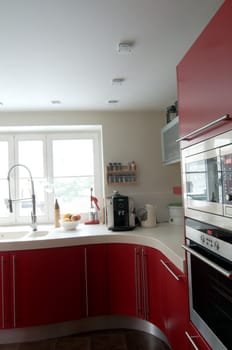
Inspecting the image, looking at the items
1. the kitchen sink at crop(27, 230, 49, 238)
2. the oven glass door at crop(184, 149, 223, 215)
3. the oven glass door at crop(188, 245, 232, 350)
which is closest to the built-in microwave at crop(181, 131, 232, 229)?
the oven glass door at crop(184, 149, 223, 215)

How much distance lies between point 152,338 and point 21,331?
3.58ft

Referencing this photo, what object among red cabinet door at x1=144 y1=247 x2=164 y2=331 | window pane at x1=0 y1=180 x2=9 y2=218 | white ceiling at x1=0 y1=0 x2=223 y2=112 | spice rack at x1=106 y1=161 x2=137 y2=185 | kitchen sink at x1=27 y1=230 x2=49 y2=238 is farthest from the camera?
window pane at x1=0 y1=180 x2=9 y2=218

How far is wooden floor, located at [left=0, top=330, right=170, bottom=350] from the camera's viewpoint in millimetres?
2035

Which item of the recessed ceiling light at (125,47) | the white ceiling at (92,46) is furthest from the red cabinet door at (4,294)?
the recessed ceiling light at (125,47)

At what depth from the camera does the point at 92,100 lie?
256cm

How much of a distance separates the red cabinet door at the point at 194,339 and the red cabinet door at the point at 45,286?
1.16 meters

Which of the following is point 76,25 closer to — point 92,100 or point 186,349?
point 92,100

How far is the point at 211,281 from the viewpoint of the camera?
3.59 ft

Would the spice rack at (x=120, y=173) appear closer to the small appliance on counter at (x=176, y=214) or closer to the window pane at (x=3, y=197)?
the small appliance on counter at (x=176, y=214)

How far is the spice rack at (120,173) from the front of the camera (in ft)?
9.41

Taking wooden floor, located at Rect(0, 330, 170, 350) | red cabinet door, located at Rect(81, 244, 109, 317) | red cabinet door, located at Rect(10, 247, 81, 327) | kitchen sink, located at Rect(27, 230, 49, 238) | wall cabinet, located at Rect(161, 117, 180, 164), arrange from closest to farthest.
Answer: wooden floor, located at Rect(0, 330, 170, 350)
red cabinet door, located at Rect(10, 247, 81, 327)
red cabinet door, located at Rect(81, 244, 109, 317)
wall cabinet, located at Rect(161, 117, 180, 164)
kitchen sink, located at Rect(27, 230, 49, 238)

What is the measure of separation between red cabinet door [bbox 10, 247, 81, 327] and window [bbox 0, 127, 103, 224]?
0.88m

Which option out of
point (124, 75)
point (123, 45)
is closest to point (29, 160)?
point (124, 75)

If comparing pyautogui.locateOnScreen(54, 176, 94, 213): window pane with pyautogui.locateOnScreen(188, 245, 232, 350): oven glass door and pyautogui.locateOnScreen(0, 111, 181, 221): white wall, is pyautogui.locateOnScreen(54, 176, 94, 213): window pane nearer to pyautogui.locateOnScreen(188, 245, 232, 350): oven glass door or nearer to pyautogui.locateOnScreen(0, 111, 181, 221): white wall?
pyautogui.locateOnScreen(0, 111, 181, 221): white wall
